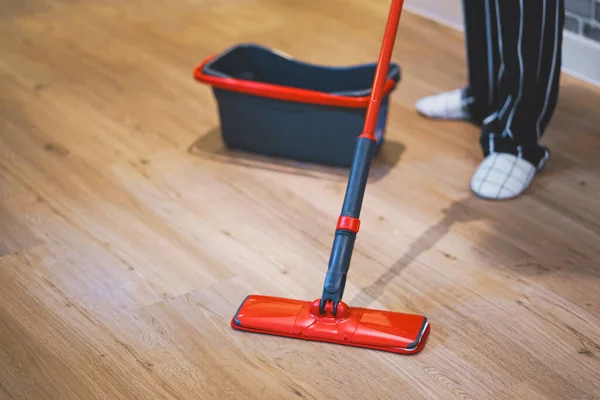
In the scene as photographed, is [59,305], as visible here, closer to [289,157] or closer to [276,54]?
[289,157]

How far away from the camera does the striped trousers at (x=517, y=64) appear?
1738 millimetres

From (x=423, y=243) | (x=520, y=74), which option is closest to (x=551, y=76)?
(x=520, y=74)

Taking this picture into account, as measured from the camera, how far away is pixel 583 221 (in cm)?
168

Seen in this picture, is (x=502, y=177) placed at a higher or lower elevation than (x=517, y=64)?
lower

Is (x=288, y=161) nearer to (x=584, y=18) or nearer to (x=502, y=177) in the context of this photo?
(x=502, y=177)

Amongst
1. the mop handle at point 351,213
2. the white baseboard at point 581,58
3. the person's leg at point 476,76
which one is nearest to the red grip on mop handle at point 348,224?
the mop handle at point 351,213

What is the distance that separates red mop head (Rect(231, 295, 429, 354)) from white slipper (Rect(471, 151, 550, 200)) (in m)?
0.49

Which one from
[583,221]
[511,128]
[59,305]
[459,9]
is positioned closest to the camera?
[59,305]

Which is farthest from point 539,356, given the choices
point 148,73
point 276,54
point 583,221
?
point 148,73

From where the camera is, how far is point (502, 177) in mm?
1768

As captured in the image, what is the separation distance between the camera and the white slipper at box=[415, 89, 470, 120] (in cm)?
208

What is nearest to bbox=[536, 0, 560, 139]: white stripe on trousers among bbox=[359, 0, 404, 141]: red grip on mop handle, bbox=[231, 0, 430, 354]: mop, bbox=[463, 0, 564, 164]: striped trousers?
bbox=[463, 0, 564, 164]: striped trousers

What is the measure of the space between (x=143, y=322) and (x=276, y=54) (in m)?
0.86

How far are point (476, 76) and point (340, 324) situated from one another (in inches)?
35.7
